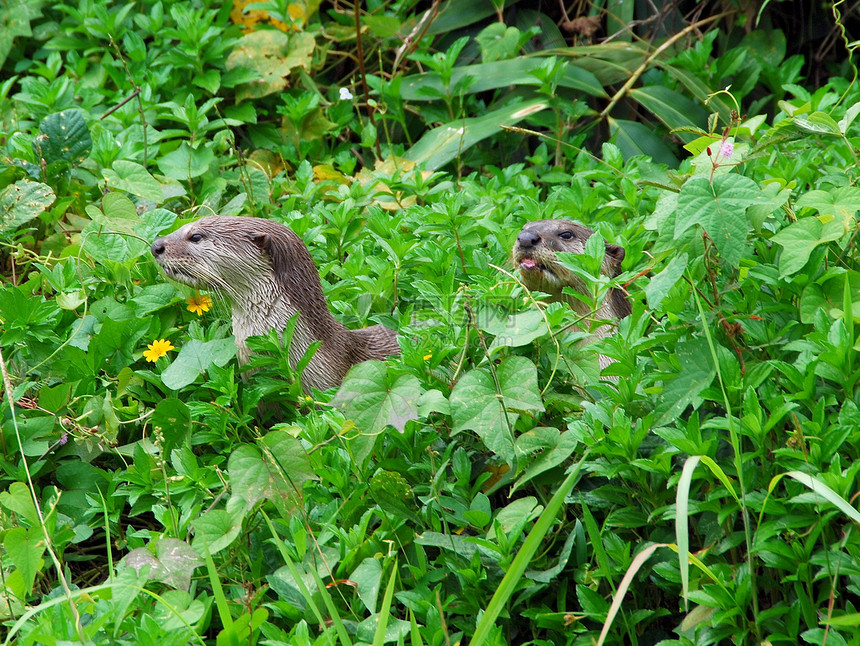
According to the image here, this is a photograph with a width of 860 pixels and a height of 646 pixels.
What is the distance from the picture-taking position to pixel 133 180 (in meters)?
4.20

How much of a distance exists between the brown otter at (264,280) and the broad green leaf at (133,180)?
589mm

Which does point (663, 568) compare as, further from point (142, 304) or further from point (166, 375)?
point (142, 304)

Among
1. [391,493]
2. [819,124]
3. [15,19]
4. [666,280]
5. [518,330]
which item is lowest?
[391,493]

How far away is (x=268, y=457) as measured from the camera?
2516 millimetres

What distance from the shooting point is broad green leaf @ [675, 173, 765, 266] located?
2.25 m

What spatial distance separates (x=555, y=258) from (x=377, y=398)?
149cm

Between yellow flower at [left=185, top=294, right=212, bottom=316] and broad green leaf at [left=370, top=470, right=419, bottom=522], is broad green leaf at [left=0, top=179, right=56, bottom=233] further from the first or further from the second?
broad green leaf at [left=370, top=470, right=419, bottom=522]

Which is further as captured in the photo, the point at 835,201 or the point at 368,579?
the point at 835,201

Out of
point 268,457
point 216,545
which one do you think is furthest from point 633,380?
point 216,545

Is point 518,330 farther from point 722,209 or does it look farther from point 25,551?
point 25,551

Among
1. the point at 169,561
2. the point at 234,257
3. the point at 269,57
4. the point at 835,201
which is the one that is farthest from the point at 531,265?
the point at 269,57

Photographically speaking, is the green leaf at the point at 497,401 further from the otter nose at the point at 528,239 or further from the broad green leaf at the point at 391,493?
the otter nose at the point at 528,239

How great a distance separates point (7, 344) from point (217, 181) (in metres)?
1.58

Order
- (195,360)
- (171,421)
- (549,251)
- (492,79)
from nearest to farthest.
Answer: (171,421), (195,360), (549,251), (492,79)
